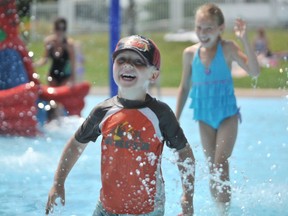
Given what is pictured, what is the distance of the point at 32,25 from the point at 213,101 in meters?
20.6

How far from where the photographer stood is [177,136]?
3.44 metres

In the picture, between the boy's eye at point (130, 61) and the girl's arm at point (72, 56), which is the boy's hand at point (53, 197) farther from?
the girl's arm at point (72, 56)

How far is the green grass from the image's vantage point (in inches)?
643

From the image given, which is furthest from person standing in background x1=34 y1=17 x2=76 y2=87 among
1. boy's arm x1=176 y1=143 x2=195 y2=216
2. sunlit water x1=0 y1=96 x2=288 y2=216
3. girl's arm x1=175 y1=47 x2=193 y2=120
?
boy's arm x1=176 y1=143 x2=195 y2=216

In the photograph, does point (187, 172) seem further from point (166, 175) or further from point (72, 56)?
point (72, 56)

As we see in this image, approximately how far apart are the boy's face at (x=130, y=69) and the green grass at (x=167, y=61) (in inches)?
450

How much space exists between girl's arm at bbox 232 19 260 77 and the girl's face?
155 millimetres

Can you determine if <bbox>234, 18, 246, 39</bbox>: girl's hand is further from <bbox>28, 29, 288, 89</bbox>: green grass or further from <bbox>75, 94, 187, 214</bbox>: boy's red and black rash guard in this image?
<bbox>28, 29, 288, 89</bbox>: green grass

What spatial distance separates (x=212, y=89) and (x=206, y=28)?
0.45 m

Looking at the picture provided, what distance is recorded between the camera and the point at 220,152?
510 centimetres

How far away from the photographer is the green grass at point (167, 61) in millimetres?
16344

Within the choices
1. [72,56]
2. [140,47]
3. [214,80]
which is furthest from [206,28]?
[72,56]

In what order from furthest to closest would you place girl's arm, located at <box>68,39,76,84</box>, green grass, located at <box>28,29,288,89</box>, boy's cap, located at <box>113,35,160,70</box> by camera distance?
green grass, located at <box>28,29,288,89</box>, girl's arm, located at <box>68,39,76,84</box>, boy's cap, located at <box>113,35,160,70</box>

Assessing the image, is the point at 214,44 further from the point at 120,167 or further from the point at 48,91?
the point at 48,91
